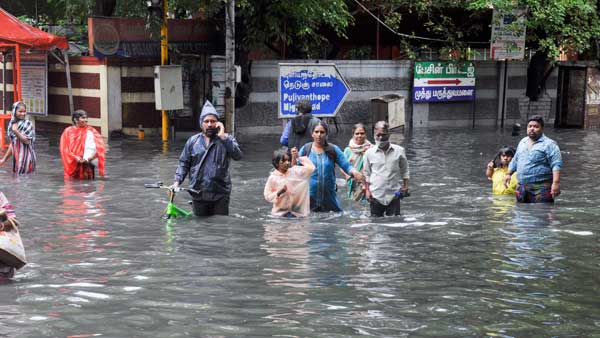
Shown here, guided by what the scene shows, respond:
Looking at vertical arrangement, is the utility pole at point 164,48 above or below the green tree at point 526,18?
below

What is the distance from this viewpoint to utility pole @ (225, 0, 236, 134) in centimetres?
2158

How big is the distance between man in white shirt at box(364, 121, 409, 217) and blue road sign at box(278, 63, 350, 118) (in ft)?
40.0

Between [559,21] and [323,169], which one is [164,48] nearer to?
[559,21]

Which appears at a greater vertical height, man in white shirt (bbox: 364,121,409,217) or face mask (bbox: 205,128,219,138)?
face mask (bbox: 205,128,219,138)

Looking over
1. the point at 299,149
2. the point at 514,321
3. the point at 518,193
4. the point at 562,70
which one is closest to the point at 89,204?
the point at 299,149

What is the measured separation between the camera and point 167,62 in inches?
907

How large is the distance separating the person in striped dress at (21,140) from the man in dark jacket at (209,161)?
5.61 metres

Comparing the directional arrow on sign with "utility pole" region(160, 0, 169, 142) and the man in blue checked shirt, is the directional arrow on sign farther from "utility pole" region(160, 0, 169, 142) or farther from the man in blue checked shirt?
the man in blue checked shirt

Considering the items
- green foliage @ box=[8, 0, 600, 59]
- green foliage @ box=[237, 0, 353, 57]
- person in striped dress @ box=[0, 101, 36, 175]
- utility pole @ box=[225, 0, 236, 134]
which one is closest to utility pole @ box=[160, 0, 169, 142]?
green foliage @ box=[8, 0, 600, 59]

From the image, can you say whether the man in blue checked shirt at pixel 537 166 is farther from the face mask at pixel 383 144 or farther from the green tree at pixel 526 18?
the green tree at pixel 526 18

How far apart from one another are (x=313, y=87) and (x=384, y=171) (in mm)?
12963

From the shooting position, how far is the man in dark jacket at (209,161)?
38.0ft

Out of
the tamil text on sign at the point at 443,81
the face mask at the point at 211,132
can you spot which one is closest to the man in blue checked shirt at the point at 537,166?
the face mask at the point at 211,132

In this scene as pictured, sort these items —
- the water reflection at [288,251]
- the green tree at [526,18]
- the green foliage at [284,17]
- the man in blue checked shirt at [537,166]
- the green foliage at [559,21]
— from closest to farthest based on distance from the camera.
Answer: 1. the water reflection at [288,251]
2. the man in blue checked shirt at [537,166]
3. the green foliage at [284,17]
4. the green foliage at [559,21]
5. the green tree at [526,18]
